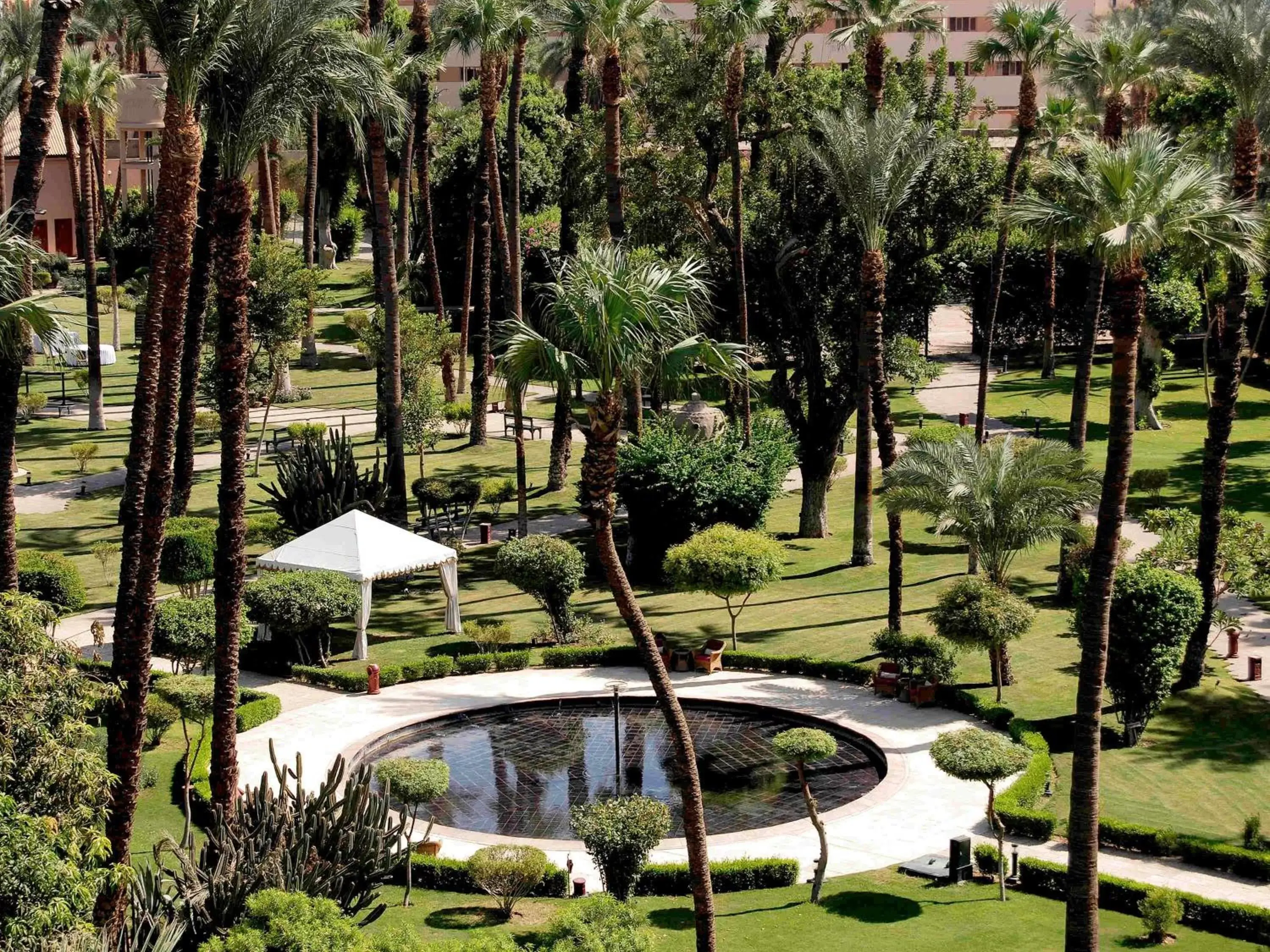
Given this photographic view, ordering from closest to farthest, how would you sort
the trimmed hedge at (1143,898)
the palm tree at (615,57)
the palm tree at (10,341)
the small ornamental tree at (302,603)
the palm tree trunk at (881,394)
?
the palm tree at (10,341) < the trimmed hedge at (1143,898) < the small ornamental tree at (302,603) < the palm tree trunk at (881,394) < the palm tree at (615,57)

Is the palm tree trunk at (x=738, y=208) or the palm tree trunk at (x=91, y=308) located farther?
the palm tree trunk at (x=91, y=308)

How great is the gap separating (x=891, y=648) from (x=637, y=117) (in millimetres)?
20326

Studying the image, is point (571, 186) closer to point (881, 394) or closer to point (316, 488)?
point (316, 488)

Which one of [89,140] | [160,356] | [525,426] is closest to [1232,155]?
[160,356]

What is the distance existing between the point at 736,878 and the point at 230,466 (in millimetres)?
8870

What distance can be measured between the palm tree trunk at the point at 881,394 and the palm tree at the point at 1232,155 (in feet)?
18.6

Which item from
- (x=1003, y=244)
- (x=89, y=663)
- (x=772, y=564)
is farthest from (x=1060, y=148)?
(x=89, y=663)

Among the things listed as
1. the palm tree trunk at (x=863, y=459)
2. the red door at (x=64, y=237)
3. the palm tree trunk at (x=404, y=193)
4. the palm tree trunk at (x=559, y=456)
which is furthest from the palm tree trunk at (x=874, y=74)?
the red door at (x=64, y=237)

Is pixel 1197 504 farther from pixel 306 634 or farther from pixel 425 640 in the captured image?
pixel 306 634

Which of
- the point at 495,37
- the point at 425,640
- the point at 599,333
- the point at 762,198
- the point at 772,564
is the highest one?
the point at 495,37

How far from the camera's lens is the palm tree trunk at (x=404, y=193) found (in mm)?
55844

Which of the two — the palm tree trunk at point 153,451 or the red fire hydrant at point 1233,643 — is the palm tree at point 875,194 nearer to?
the red fire hydrant at point 1233,643

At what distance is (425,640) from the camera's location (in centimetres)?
3497

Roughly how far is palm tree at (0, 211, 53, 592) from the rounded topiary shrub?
21.7 ft
